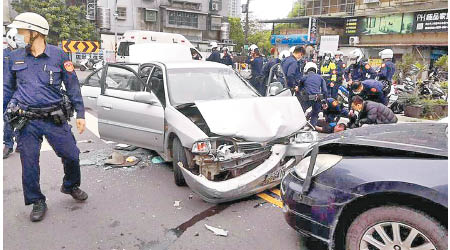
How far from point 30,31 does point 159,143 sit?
1929mm

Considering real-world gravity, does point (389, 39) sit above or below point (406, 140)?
above

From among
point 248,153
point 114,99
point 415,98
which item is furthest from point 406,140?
point 415,98

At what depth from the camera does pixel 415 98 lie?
959cm

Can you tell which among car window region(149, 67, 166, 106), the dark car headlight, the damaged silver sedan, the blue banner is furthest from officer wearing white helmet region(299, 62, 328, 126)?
the blue banner

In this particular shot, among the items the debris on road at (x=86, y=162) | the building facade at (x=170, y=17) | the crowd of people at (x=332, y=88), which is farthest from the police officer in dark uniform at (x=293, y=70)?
the building facade at (x=170, y=17)

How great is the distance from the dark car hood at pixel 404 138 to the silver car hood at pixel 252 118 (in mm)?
974

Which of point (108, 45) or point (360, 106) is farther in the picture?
point (108, 45)

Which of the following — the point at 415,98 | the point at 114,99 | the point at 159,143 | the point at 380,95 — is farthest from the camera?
the point at 415,98

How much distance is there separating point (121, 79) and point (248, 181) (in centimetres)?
304

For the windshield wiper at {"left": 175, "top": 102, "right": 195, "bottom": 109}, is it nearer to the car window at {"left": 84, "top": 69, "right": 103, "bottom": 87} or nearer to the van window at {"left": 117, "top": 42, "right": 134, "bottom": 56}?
the car window at {"left": 84, "top": 69, "right": 103, "bottom": 87}

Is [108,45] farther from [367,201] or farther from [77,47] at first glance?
→ [367,201]

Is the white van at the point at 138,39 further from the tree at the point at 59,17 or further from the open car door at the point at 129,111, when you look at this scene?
the tree at the point at 59,17

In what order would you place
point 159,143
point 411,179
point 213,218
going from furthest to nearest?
point 159,143
point 213,218
point 411,179

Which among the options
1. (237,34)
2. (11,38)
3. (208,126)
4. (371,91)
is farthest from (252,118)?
(237,34)
